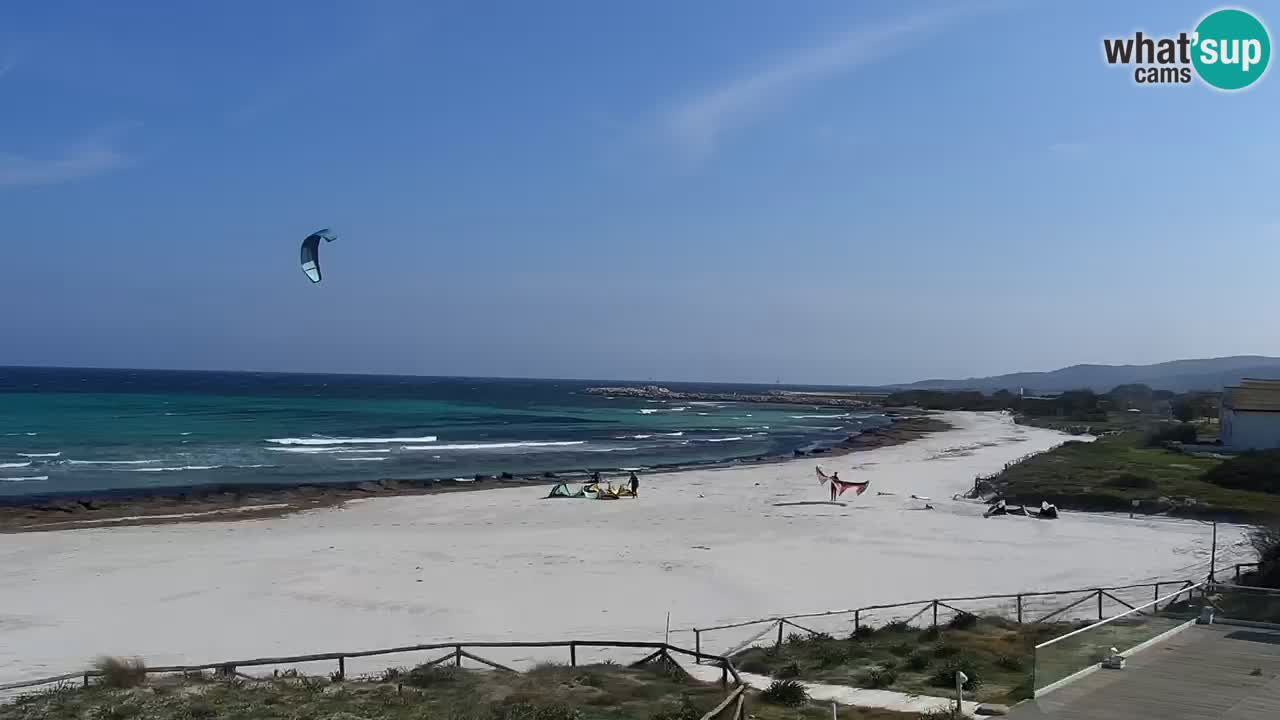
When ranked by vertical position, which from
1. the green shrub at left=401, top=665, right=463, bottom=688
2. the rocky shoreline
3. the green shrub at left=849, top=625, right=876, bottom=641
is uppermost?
the green shrub at left=401, top=665, right=463, bottom=688

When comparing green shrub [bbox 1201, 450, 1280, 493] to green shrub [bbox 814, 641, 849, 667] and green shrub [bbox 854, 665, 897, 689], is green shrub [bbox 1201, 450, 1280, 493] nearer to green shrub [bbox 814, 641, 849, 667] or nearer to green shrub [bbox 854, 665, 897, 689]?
green shrub [bbox 814, 641, 849, 667]

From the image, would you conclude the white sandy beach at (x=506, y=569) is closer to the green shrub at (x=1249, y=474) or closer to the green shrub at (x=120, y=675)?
the green shrub at (x=120, y=675)

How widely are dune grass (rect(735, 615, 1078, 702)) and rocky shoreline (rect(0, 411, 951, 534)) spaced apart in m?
22.3

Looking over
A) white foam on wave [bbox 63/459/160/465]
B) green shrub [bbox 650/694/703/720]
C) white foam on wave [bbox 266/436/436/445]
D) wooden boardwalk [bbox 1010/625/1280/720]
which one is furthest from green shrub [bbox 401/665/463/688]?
white foam on wave [bbox 266/436/436/445]

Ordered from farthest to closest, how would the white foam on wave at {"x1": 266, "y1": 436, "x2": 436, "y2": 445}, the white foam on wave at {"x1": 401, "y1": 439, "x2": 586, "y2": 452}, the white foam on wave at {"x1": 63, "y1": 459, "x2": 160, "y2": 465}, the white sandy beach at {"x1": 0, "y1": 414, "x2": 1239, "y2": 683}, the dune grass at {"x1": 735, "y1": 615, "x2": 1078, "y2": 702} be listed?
the white foam on wave at {"x1": 266, "y1": 436, "x2": 436, "y2": 445} < the white foam on wave at {"x1": 401, "y1": 439, "x2": 586, "y2": 452} < the white foam on wave at {"x1": 63, "y1": 459, "x2": 160, "y2": 465} < the white sandy beach at {"x1": 0, "y1": 414, "x2": 1239, "y2": 683} < the dune grass at {"x1": 735, "y1": 615, "x2": 1078, "y2": 702}

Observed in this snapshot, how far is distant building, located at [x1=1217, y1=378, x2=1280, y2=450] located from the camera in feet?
140

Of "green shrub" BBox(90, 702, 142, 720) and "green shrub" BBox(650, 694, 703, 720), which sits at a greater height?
"green shrub" BBox(650, 694, 703, 720)

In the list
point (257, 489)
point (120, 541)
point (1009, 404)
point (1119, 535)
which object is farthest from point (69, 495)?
point (1009, 404)

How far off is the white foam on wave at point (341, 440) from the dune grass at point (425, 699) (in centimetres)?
4948

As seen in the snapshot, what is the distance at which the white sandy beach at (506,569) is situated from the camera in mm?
16156

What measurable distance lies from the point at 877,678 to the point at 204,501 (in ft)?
96.7

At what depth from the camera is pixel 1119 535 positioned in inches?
1006

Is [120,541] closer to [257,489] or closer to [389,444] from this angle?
[257,489]

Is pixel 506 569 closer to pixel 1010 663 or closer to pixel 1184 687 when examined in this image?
pixel 1010 663
